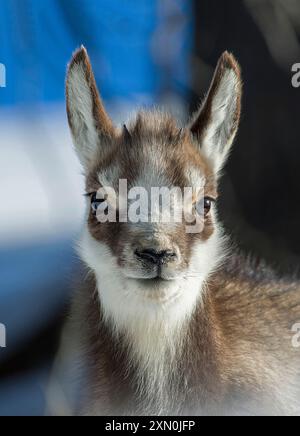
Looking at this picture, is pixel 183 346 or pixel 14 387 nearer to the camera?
pixel 183 346

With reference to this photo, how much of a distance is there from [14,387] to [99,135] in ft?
4.59

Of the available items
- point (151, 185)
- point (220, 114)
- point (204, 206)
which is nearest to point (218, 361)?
point (204, 206)

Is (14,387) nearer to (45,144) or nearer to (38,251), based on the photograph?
(38,251)

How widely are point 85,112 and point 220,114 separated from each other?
0.43 m

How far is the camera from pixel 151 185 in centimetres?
246

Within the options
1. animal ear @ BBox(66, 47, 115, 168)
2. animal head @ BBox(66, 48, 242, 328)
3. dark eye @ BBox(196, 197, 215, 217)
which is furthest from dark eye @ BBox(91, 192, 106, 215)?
dark eye @ BBox(196, 197, 215, 217)

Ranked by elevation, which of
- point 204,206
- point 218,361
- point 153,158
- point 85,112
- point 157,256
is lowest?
point 218,361

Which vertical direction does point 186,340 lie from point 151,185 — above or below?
below

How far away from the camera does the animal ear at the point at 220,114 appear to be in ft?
8.45

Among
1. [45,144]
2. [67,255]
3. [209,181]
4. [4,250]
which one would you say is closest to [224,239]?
[209,181]

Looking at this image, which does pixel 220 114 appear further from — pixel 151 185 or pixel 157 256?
pixel 157 256

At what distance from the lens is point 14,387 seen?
3574mm

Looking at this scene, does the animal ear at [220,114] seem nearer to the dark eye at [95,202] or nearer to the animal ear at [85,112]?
the animal ear at [85,112]

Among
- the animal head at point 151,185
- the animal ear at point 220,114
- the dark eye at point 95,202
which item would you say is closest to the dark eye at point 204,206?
the animal head at point 151,185
